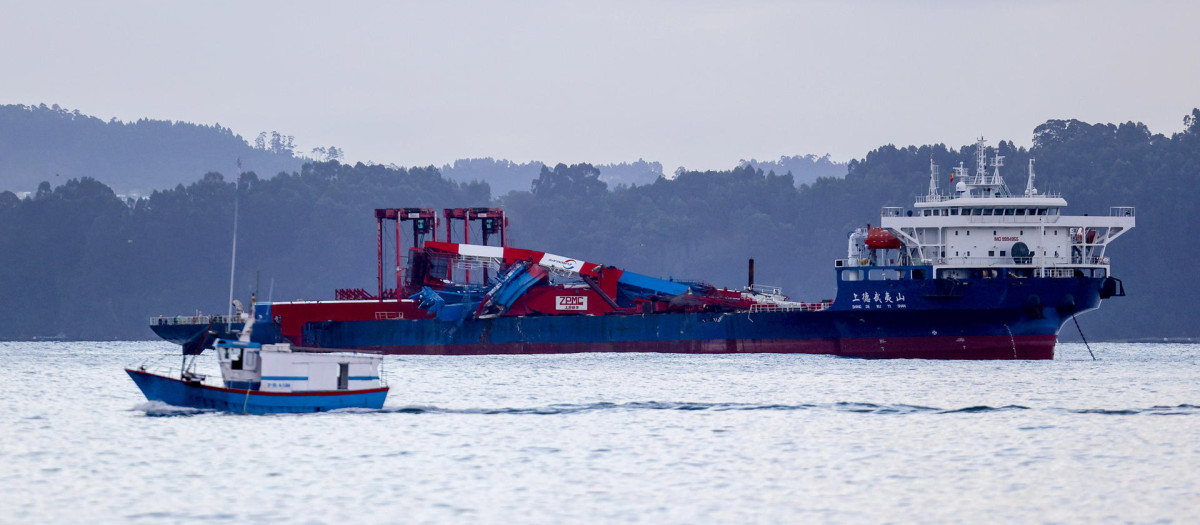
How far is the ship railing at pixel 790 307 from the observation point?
7601cm

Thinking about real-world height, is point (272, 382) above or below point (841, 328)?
below

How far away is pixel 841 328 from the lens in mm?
73875

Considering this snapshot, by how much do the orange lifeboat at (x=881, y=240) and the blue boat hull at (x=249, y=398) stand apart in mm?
36426

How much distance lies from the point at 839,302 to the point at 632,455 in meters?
38.8

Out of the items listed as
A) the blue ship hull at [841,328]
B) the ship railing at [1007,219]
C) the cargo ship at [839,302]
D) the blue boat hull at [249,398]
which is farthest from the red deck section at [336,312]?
the blue boat hull at [249,398]

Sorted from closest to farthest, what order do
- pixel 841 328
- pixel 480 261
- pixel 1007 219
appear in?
pixel 1007 219 → pixel 841 328 → pixel 480 261

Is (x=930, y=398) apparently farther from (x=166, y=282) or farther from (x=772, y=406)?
(x=166, y=282)

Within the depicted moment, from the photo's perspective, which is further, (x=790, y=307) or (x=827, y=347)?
(x=790, y=307)

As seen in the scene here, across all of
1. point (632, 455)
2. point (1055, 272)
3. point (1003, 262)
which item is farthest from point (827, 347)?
point (632, 455)

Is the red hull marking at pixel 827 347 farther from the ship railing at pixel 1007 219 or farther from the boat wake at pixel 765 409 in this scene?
the boat wake at pixel 765 409

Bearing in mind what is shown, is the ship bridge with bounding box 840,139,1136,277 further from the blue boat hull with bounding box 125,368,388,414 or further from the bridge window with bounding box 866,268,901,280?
the blue boat hull with bounding box 125,368,388,414

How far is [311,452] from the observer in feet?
117

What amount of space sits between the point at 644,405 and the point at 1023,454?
14435 millimetres

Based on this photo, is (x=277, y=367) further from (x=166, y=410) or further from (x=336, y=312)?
(x=336, y=312)
